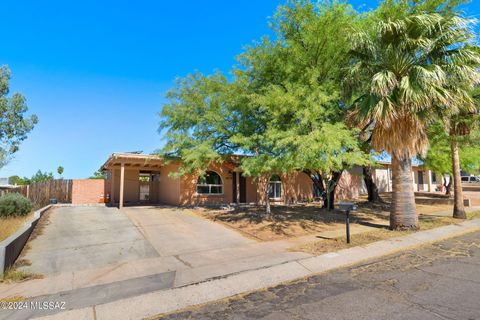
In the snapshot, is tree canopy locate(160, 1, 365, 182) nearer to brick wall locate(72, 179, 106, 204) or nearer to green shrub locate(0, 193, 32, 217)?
green shrub locate(0, 193, 32, 217)

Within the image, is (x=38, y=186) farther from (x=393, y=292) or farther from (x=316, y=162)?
(x=393, y=292)

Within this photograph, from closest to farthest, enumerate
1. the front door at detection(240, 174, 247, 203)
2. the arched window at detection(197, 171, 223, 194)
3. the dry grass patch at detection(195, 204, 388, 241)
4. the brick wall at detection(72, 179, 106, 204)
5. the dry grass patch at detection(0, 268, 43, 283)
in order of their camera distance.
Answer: the dry grass patch at detection(0, 268, 43, 283), the dry grass patch at detection(195, 204, 388, 241), the arched window at detection(197, 171, 223, 194), the front door at detection(240, 174, 247, 203), the brick wall at detection(72, 179, 106, 204)

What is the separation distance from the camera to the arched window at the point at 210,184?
20.1 m

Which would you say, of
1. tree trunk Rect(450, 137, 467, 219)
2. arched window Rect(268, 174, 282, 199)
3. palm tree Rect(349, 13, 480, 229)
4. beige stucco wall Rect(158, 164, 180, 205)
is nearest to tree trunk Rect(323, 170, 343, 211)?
palm tree Rect(349, 13, 480, 229)

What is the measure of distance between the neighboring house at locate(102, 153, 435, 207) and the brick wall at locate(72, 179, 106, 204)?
630mm

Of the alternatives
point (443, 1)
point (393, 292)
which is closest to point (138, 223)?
point (393, 292)

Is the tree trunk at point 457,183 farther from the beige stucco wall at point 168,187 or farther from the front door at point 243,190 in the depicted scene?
the beige stucco wall at point 168,187

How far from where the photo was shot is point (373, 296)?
202 inches

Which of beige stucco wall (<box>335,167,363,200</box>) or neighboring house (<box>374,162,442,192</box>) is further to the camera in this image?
neighboring house (<box>374,162,442,192</box>)

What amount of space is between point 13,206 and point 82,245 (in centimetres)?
526

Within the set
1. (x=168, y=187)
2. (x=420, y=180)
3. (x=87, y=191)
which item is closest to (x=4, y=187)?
(x=87, y=191)

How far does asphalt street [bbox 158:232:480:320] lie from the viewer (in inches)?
177

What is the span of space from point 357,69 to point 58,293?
1125cm

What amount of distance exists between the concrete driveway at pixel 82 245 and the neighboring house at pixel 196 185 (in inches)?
193
